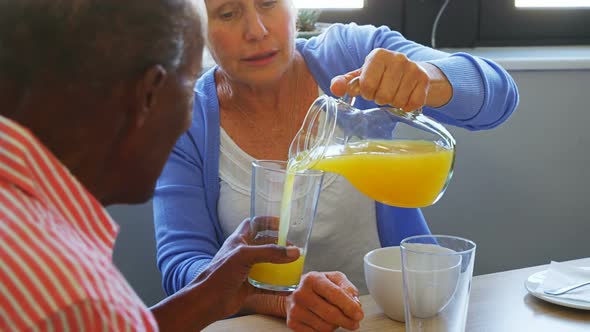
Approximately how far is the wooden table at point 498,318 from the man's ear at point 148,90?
0.45 meters

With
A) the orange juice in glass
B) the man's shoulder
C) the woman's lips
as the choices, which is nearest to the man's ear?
the man's shoulder

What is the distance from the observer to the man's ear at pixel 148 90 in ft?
2.14

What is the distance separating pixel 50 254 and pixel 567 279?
855 millimetres

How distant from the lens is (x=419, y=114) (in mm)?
1068

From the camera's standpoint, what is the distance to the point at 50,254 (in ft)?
1.75

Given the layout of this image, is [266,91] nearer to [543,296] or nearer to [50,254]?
[543,296]

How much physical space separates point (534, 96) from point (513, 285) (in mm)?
1067

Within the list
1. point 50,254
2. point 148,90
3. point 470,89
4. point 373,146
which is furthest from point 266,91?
point 50,254

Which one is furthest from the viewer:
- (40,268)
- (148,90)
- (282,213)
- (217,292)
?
(217,292)

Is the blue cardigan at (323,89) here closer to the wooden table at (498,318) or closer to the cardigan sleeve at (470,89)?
the cardigan sleeve at (470,89)

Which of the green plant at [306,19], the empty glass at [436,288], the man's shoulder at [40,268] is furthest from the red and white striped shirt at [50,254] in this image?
the green plant at [306,19]

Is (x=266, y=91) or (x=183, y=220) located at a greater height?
(x=266, y=91)

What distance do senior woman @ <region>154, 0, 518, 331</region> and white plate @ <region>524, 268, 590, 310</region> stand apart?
0.98 ft

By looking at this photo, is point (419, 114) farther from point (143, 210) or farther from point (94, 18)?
point (143, 210)
